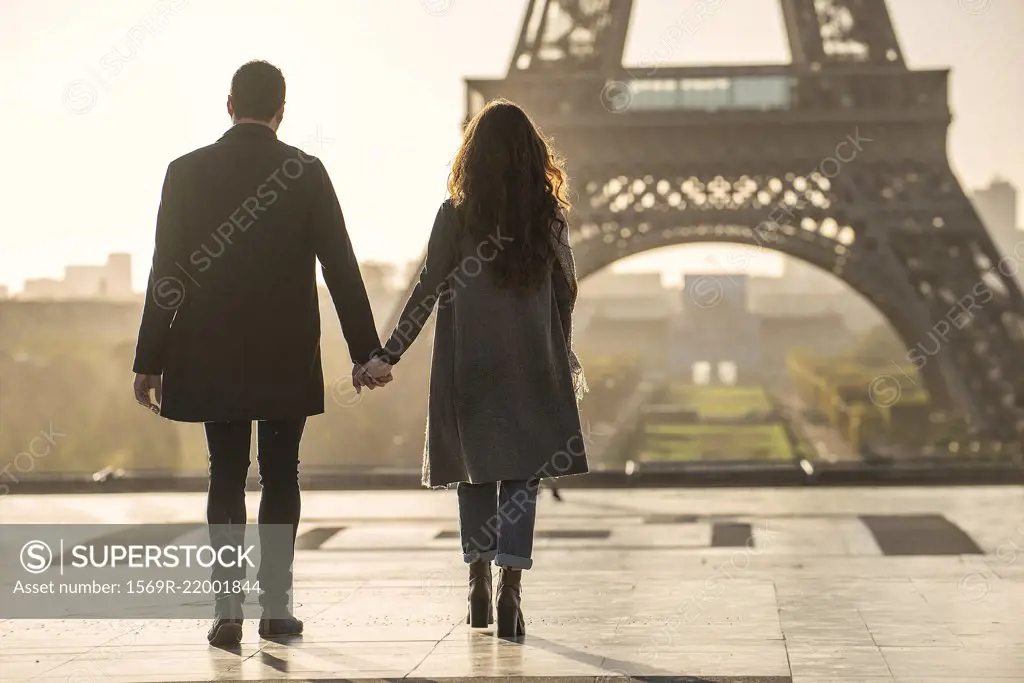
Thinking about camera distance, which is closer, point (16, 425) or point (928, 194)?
point (928, 194)

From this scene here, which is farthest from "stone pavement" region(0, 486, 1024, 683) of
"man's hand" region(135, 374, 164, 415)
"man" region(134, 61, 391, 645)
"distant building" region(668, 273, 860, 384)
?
"distant building" region(668, 273, 860, 384)

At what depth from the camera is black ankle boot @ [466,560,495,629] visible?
16.5 ft

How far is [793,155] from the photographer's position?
29.1m

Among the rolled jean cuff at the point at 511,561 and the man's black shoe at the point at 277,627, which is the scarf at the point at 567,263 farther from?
the man's black shoe at the point at 277,627

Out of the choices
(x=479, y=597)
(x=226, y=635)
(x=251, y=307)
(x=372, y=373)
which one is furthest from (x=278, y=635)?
(x=251, y=307)

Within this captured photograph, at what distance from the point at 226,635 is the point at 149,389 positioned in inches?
32.5

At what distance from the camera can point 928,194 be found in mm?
28906

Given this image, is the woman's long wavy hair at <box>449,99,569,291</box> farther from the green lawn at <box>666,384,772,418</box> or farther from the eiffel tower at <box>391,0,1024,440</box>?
the green lawn at <box>666,384,772,418</box>

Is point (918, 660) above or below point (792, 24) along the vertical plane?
below

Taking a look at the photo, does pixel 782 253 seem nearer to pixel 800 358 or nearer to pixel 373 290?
pixel 373 290

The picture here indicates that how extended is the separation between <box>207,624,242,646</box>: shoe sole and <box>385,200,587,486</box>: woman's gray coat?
0.74 metres

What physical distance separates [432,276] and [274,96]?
745 millimetres

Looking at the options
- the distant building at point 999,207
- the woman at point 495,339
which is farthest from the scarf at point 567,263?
the distant building at point 999,207

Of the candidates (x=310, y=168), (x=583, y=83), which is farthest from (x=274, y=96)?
(x=583, y=83)
